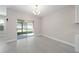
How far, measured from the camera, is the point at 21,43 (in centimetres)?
234

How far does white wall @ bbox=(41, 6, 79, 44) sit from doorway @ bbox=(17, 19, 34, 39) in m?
0.36

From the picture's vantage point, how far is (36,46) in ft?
7.72

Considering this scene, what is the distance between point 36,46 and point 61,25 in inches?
37.1

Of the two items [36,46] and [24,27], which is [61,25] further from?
[24,27]

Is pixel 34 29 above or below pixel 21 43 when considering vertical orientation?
above

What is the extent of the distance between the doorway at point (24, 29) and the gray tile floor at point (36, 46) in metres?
0.13

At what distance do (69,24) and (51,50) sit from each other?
90cm

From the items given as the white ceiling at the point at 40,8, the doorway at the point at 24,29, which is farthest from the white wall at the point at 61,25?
the doorway at the point at 24,29

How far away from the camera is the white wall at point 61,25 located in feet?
7.63

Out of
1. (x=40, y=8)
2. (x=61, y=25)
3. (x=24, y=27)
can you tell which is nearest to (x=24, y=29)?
(x=24, y=27)

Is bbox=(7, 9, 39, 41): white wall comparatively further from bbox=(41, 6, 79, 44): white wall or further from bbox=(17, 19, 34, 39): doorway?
bbox=(41, 6, 79, 44): white wall

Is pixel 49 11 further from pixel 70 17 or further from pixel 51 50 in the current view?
pixel 51 50

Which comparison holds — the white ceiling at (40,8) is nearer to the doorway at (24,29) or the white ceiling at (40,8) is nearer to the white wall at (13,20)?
the white wall at (13,20)
